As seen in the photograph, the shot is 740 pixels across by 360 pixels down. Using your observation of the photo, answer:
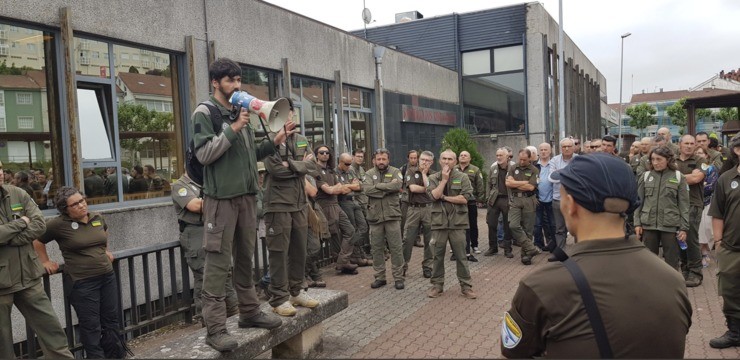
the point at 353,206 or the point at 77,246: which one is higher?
the point at 77,246

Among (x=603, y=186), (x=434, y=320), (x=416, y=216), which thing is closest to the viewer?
(x=603, y=186)

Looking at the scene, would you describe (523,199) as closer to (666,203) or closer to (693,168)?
(693,168)

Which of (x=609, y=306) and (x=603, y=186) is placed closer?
(x=609, y=306)

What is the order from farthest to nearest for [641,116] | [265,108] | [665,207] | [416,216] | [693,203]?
[641,116] < [416,216] < [693,203] < [665,207] < [265,108]

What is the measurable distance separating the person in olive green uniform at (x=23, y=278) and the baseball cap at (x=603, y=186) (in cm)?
451

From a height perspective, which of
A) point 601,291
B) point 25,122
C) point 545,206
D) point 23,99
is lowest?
point 545,206

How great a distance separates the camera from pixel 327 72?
12.7 metres

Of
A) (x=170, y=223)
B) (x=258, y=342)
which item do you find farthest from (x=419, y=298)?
(x=170, y=223)

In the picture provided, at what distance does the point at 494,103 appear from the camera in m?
21.8

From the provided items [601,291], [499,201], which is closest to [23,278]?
[601,291]

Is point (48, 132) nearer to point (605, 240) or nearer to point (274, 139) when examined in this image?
point (274, 139)

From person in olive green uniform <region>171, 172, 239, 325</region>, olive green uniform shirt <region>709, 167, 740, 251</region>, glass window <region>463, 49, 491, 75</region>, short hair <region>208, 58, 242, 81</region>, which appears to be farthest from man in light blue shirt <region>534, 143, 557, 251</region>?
glass window <region>463, 49, 491, 75</region>

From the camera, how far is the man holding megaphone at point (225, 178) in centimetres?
347

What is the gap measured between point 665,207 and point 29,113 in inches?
320
